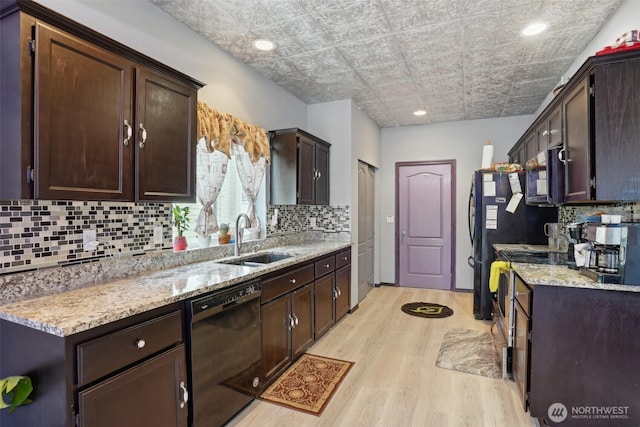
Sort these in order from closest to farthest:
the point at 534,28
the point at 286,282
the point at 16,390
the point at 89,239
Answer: the point at 16,390 → the point at 89,239 → the point at 534,28 → the point at 286,282

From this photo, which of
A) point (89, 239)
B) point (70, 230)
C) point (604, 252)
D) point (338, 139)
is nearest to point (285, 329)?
point (89, 239)

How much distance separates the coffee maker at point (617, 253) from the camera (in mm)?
1812

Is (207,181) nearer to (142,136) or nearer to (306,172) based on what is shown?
(142,136)

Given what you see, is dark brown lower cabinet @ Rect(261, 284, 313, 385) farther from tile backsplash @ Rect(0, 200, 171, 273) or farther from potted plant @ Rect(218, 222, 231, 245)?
tile backsplash @ Rect(0, 200, 171, 273)

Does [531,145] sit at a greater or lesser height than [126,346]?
greater

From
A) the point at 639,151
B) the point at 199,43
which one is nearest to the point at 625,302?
the point at 639,151

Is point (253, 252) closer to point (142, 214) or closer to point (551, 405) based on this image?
point (142, 214)

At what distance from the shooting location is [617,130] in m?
1.93

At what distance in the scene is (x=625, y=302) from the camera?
6.09 feet

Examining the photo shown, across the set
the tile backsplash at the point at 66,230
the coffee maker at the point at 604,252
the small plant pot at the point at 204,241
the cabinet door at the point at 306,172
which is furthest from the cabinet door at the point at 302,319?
the coffee maker at the point at 604,252

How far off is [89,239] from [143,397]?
3.11ft

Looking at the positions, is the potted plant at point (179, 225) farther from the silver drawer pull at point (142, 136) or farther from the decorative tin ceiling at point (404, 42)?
the decorative tin ceiling at point (404, 42)

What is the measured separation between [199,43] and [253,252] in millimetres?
1857

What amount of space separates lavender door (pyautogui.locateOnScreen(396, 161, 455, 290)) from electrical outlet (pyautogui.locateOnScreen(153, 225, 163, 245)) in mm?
4129
